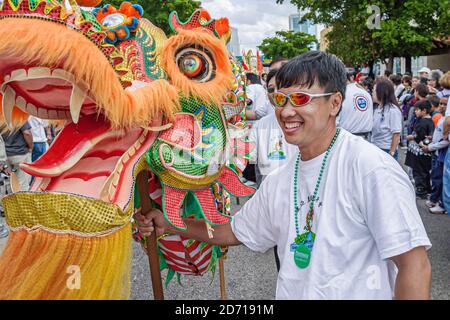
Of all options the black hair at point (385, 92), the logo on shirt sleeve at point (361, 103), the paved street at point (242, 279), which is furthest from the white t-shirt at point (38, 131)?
the black hair at point (385, 92)

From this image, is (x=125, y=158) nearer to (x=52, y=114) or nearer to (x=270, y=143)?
(x=52, y=114)

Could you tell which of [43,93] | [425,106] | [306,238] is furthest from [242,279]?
[425,106]

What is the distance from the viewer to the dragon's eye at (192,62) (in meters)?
1.57

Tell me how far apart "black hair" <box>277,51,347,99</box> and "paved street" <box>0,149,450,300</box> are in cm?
173

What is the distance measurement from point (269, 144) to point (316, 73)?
177cm

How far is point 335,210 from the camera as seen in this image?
1.29 m

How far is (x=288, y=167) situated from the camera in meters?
1.53

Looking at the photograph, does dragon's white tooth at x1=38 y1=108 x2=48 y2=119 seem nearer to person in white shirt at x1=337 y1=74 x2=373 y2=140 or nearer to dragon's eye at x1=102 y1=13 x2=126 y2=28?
dragon's eye at x1=102 y1=13 x2=126 y2=28

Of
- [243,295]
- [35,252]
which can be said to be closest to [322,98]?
[35,252]

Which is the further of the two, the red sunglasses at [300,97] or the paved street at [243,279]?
the paved street at [243,279]

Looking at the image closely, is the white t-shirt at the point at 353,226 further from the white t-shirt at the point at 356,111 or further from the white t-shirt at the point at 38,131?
the white t-shirt at the point at 38,131

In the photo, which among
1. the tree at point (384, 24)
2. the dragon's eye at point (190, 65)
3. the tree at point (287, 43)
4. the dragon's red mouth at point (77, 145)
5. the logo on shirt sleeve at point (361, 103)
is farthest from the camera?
the tree at point (287, 43)

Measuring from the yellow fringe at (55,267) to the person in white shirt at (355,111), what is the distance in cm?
346

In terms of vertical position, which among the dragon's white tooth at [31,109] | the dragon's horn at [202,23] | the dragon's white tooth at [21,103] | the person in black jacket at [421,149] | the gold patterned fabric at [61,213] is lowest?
the person in black jacket at [421,149]
